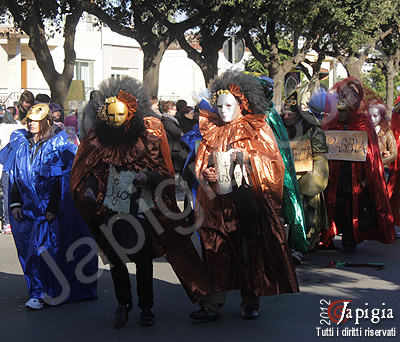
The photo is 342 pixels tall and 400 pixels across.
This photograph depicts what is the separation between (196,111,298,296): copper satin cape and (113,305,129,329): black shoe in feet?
2.34

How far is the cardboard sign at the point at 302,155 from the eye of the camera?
27.9 feet

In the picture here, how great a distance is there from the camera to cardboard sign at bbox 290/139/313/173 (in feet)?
27.9

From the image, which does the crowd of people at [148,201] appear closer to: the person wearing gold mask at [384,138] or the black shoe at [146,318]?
the black shoe at [146,318]

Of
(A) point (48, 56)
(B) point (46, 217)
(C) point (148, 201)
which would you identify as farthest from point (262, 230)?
(A) point (48, 56)

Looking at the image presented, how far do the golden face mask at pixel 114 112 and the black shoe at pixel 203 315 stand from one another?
5.24ft

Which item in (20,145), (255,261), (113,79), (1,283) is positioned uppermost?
(113,79)

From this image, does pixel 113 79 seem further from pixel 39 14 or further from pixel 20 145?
pixel 39 14

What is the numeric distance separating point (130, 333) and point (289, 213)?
256 centimetres

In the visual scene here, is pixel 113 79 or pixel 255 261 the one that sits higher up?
pixel 113 79

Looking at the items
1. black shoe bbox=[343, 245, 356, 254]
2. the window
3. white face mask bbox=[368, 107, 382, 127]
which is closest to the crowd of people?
black shoe bbox=[343, 245, 356, 254]

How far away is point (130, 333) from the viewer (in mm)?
6059

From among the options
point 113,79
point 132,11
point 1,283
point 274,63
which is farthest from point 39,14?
point 113,79

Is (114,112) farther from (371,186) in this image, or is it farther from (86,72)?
(86,72)

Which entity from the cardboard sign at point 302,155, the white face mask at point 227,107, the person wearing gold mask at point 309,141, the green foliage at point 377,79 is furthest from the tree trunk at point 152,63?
the green foliage at point 377,79
